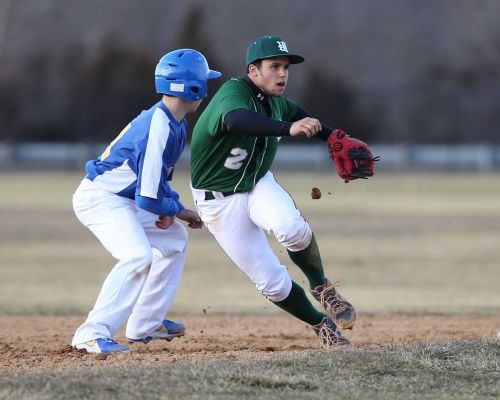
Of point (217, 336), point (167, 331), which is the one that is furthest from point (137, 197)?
point (217, 336)

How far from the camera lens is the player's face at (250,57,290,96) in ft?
22.1

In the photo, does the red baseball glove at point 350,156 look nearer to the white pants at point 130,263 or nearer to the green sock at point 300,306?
the green sock at point 300,306

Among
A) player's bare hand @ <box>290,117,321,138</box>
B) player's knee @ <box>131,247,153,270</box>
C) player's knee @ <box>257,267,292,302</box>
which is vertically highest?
player's bare hand @ <box>290,117,321,138</box>

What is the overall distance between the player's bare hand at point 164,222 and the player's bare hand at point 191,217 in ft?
0.22

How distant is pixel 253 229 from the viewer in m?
6.93

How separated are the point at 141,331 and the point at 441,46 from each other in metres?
63.9

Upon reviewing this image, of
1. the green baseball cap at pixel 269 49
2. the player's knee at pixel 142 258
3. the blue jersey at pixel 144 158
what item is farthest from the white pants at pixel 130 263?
the green baseball cap at pixel 269 49

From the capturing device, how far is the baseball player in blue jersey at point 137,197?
676cm

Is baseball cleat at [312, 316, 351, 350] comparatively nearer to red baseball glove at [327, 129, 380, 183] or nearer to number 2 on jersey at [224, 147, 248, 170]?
red baseball glove at [327, 129, 380, 183]

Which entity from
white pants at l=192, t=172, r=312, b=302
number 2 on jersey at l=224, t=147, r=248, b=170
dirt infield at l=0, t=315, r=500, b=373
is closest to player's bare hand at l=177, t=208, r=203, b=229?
white pants at l=192, t=172, r=312, b=302

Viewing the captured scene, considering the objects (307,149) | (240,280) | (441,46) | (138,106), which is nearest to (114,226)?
(240,280)

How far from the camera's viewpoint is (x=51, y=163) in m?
49.4

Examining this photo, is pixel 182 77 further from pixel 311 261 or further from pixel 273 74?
pixel 311 261

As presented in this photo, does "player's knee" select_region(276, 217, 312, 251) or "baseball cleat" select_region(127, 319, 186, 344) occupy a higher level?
"player's knee" select_region(276, 217, 312, 251)
